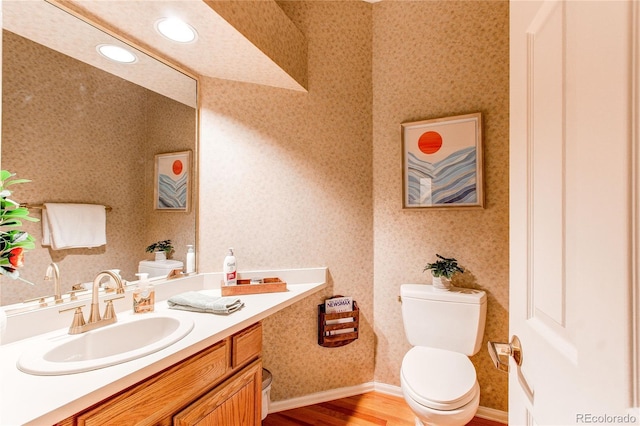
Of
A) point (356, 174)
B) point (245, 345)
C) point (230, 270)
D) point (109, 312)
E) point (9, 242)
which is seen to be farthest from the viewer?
point (356, 174)

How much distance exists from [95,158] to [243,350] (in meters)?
1.07

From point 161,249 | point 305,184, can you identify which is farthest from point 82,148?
point 305,184

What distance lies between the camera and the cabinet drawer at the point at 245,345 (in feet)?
3.86

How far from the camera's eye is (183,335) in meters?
0.99

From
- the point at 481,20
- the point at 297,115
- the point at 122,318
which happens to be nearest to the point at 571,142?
the point at 122,318

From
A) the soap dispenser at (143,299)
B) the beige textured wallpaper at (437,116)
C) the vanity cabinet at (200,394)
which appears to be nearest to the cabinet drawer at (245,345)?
the vanity cabinet at (200,394)

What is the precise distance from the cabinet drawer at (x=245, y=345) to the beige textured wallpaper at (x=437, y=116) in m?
1.04

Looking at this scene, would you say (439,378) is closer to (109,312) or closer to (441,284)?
(441,284)

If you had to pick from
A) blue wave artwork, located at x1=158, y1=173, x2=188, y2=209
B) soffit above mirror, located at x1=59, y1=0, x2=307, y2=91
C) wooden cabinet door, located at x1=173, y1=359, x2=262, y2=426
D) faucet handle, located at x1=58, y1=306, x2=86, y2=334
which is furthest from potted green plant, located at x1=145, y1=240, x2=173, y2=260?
soffit above mirror, located at x1=59, y1=0, x2=307, y2=91

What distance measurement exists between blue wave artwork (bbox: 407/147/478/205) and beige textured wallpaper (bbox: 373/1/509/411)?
8 centimetres

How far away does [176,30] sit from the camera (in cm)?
133

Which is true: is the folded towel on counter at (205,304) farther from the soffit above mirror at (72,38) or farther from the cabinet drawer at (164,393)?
the soffit above mirror at (72,38)

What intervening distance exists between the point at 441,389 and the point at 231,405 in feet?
3.03

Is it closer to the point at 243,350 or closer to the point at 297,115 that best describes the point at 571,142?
the point at 243,350
